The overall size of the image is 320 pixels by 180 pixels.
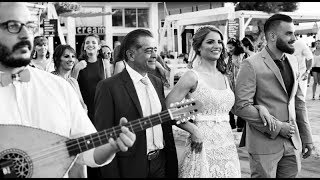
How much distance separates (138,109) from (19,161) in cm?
139

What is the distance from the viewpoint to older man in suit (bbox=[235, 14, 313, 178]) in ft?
14.3

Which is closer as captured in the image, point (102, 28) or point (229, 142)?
point (229, 142)

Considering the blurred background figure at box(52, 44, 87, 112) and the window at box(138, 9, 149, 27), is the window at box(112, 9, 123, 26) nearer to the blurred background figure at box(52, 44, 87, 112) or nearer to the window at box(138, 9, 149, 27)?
the window at box(138, 9, 149, 27)

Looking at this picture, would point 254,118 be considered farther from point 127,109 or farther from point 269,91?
point 127,109

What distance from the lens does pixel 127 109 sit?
150 inches

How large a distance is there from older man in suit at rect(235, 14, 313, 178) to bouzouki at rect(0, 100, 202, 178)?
1.90 meters

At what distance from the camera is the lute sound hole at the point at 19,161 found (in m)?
2.58

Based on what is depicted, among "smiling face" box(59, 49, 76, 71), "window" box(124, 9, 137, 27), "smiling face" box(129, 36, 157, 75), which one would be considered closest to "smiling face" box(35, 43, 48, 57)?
"smiling face" box(59, 49, 76, 71)

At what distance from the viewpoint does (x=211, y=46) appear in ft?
14.2

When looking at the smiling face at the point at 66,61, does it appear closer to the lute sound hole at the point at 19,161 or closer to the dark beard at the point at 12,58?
the dark beard at the point at 12,58

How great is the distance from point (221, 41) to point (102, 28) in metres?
30.0

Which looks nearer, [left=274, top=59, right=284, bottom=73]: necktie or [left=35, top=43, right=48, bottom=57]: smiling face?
[left=274, top=59, right=284, bottom=73]: necktie

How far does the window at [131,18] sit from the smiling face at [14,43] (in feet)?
107

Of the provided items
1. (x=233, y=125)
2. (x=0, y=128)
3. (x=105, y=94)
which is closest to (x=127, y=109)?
(x=105, y=94)
